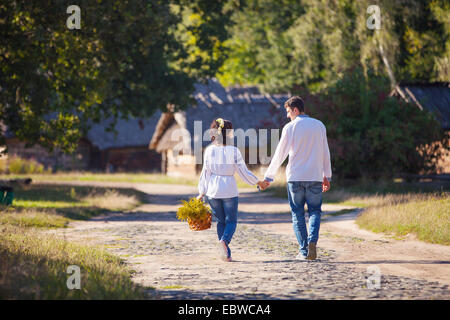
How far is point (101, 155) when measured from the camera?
175 feet

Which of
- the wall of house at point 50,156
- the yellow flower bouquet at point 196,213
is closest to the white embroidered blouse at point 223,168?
the yellow flower bouquet at point 196,213

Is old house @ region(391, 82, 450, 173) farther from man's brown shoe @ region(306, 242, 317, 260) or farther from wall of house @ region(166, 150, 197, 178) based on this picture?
man's brown shoe @ region(306, 242, 317, 260)

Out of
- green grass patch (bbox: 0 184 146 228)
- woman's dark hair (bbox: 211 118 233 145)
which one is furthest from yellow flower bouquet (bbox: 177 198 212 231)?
green grass patch (bbox: 0 184 146 228)

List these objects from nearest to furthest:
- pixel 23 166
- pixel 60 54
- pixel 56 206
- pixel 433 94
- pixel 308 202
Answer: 1. pixel 308 202
2. pixel 60 54
3. pixel 56 206
4. pixel 433 94
5. pixel 23 166

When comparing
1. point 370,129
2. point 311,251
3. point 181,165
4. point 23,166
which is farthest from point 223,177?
point 23,166

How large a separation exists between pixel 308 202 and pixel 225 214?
139 centimetres

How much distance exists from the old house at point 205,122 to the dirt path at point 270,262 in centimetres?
2776

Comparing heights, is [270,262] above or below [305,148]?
below

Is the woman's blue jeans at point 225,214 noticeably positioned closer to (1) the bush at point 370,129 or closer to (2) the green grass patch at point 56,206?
(2) the green grass patch at point 56,206

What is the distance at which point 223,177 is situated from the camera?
32.6 feet

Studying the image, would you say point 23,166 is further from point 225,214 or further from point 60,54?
point 225,214

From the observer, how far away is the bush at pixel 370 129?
24453mm

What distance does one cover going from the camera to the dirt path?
7055 millimetres
